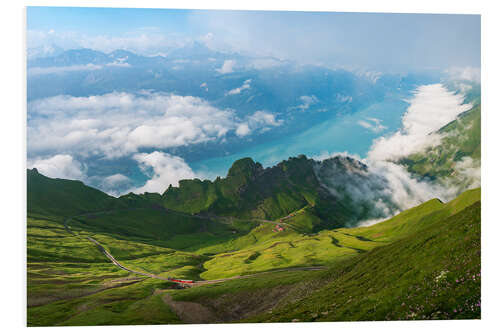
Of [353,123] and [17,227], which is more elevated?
[353,123]

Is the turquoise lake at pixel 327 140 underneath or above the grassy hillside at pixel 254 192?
above

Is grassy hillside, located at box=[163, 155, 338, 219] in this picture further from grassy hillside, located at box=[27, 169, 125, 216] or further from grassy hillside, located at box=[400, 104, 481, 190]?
grassy hillside, located at box=[400, 104, 481, 190]

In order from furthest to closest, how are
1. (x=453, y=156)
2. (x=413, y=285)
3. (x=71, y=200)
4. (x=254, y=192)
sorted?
(x=254, y=192) → (x=71, y=200) → (x=453, y=156) → (x=413, y=285)

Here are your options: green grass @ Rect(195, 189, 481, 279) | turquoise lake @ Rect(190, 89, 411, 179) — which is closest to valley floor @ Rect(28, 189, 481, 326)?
green grass @ Rect(195, 189, 481, 279)

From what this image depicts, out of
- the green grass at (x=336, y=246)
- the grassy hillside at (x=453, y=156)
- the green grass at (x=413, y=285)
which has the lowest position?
the green grass at (x=336, y=246)

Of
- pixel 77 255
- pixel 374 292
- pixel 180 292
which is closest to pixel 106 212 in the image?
pixel 77 255

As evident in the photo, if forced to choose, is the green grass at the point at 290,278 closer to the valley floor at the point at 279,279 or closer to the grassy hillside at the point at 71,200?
the valley floor at the point at 279,279

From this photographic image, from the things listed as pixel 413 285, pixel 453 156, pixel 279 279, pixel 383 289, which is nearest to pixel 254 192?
pixel 453 156

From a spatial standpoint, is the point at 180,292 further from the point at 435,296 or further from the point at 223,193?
the point at 223,193

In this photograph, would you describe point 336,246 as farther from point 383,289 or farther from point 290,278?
point 383,289

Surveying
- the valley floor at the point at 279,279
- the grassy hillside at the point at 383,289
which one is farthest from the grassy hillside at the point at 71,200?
the grassy hillside at the point at 383,289

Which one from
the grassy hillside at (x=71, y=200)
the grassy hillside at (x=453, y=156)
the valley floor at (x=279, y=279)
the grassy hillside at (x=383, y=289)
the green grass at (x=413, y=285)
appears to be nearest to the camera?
the green grass at (x=413, y=285)
